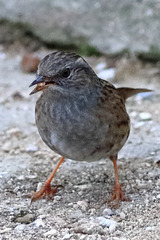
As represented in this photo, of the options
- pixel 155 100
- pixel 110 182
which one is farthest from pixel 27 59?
pixel 110 182

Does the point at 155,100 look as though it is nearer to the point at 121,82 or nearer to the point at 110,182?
the point at 121,82

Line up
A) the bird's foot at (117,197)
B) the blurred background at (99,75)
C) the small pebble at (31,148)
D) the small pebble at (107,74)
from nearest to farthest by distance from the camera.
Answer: the blurred background at (99,75)
the bird's foot at (117,197)
the small pebble at (31,148)
the small pebble at (107,74)

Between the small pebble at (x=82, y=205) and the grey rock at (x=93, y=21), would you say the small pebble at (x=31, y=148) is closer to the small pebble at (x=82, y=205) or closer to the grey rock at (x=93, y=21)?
the small pebble at (x=82, y=205)

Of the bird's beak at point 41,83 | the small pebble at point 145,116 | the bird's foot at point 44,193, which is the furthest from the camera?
the small pebble at point 145,116

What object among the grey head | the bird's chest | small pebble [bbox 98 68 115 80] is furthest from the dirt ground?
the grey head

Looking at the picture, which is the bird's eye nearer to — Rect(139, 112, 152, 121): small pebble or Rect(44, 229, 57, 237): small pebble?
Rect(44, 229, 57, 237): small pebble

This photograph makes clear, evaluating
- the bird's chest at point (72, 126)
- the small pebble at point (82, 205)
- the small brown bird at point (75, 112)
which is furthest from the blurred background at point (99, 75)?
the bird's chest at point (72, 126)
